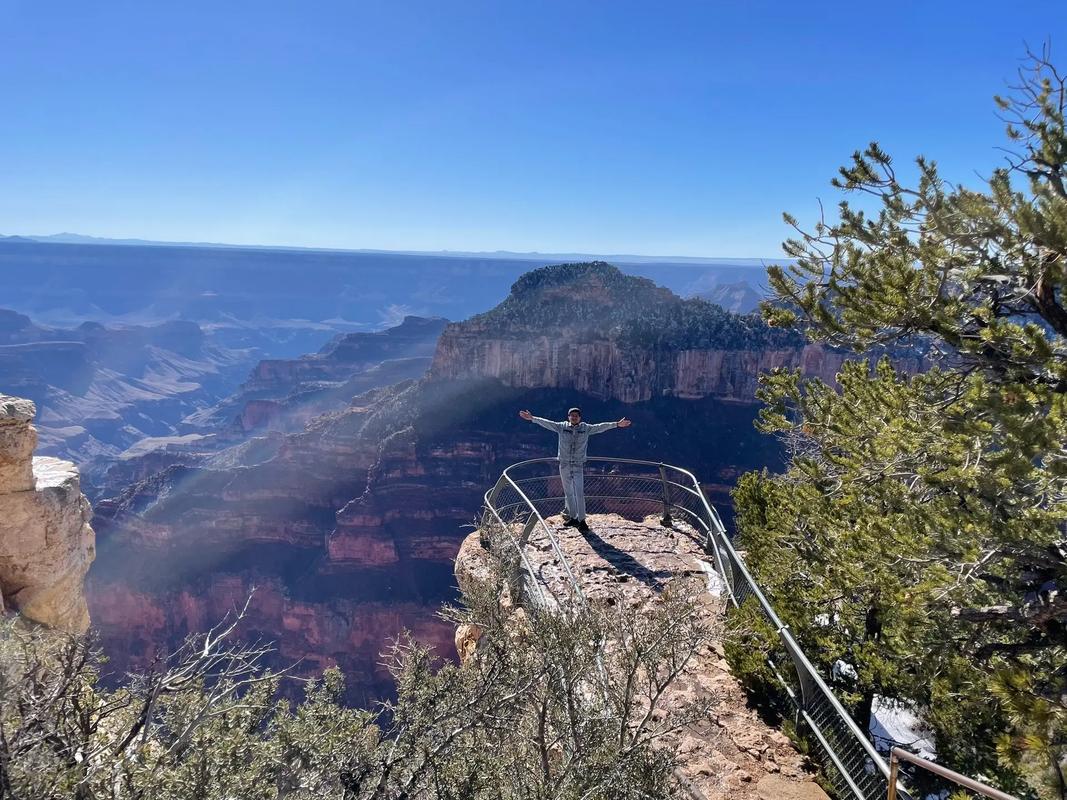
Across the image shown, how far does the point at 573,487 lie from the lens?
9562 millimetres

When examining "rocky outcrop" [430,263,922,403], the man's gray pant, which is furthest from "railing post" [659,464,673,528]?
"rocky outcrop" [430,263,922,403]

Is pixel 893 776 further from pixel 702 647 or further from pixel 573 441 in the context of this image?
pixel 573 441

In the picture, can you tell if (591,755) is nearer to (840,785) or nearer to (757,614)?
(840,785)

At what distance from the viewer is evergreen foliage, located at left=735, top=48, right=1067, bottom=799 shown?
12.1ft

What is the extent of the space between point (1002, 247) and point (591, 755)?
4.35 metres

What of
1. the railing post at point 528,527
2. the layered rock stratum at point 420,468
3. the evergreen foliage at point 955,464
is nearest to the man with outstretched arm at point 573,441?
the railing post at point 528,527

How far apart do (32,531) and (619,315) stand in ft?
139

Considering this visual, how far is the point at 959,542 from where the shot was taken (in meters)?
4.11

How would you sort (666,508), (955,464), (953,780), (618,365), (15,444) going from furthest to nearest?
1. (618,365)
2. (666,508)
3. (15,444)
4. (955,464)
5. (953,780)

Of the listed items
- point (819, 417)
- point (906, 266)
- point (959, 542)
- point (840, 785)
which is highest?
point (906, 266)

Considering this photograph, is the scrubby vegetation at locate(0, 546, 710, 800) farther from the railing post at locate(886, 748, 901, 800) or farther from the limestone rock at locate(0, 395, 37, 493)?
the limestone rock at locate(0, 395, 37, 493)

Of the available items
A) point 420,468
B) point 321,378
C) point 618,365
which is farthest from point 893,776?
point 321,378

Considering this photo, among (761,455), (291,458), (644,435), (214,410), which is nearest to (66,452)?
(214,410)

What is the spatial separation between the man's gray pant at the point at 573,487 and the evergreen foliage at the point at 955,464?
3.88m
